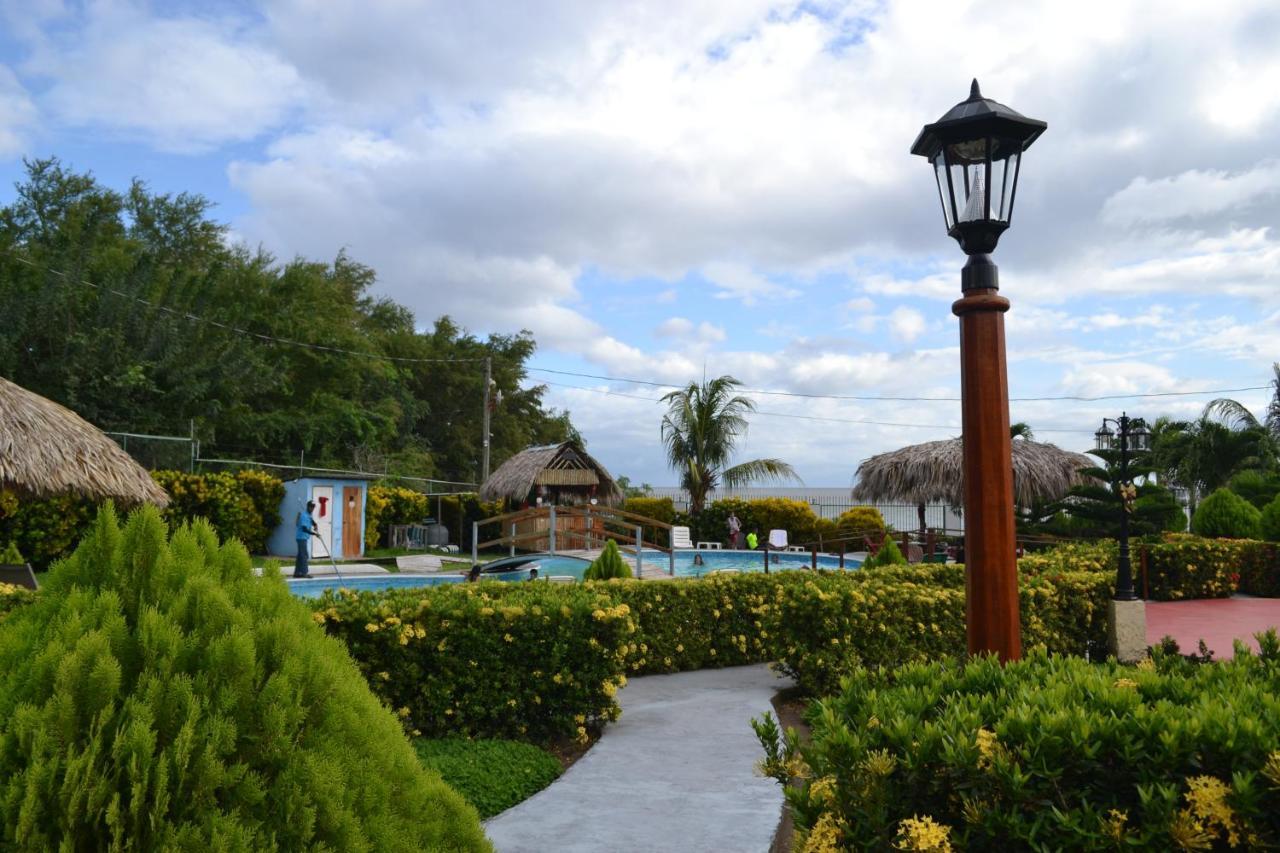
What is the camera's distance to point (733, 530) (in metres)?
31.2

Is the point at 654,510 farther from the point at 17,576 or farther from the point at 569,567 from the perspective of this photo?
the point at 17,576

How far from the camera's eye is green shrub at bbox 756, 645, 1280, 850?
2.16 m

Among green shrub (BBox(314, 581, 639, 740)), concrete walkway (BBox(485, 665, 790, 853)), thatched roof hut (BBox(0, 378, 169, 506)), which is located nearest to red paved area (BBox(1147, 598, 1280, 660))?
concrete walkway (BBox(485, 665, 790, 853))

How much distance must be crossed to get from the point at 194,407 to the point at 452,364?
19.9 m

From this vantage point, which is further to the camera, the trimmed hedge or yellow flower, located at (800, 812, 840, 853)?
the trimmed hedge

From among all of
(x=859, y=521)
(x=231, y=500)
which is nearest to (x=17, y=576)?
(x=231, y=500)

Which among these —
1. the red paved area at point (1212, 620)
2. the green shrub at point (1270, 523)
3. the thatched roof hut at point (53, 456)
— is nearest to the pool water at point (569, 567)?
the thatched roof hut at point (53, 456)

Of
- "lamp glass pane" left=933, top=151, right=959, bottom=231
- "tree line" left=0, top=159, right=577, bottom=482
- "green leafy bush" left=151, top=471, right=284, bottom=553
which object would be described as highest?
"tree line" left=0, top=159, right=577, bottom=482

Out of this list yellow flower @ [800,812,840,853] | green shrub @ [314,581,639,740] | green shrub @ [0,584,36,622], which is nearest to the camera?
yellow flower @ [800,812,840,853]

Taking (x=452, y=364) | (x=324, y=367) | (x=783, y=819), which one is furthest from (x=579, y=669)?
Result: (x=452, y=364)

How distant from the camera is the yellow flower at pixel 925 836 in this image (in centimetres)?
225

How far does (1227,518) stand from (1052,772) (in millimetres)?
22810

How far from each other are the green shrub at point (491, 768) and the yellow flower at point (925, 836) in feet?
9.99

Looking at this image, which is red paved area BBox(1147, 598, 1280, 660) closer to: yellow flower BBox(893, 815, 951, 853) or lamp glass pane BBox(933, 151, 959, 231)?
lamp glass pane BBox(933, 151, 959, 231)
